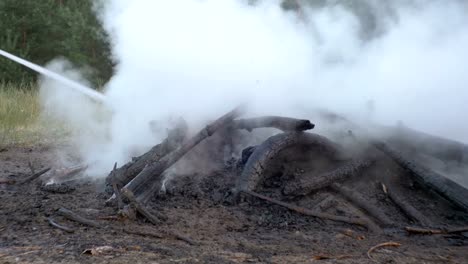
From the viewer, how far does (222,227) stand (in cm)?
408

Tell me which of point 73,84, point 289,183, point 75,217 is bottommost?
point 75,217

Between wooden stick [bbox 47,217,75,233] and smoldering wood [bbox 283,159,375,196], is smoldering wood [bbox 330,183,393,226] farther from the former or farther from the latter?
wooden stick [bbox 47,217,75,233]

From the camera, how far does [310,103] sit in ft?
18.9

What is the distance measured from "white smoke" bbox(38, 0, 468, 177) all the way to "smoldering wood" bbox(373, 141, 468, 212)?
0.80 meters

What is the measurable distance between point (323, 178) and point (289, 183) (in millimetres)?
284

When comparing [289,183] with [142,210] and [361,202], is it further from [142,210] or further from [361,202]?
[142,210]

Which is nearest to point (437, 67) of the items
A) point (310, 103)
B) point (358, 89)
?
point (358, 89)

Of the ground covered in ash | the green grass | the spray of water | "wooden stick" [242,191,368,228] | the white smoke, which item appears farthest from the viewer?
the green grass

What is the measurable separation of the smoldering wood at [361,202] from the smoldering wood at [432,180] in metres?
0.52

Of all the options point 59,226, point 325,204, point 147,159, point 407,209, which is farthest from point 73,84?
point 407,209

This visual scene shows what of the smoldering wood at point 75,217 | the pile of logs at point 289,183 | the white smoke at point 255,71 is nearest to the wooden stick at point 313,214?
the pile of logs at point 289,183

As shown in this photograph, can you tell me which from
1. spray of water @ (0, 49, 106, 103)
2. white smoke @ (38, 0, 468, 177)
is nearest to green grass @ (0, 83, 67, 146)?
spray of water @ (0, 49, 106, 103)

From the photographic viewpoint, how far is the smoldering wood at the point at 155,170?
4641 millimetres

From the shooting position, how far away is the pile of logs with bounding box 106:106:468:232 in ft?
14.5
